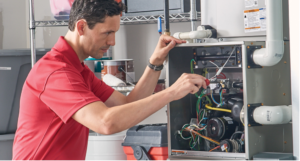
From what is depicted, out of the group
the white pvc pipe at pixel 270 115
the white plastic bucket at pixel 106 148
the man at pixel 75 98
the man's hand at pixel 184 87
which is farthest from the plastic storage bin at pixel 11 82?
the white pvc pipe at pixel 270 115

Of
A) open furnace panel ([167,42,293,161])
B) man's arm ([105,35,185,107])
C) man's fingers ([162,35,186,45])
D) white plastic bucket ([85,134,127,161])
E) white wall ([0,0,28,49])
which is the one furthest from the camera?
white wall ([0,0,28,49])

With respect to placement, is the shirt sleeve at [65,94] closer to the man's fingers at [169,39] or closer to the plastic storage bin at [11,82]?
the man's fingers at [169,39]

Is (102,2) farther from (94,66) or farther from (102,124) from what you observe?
(94,66)

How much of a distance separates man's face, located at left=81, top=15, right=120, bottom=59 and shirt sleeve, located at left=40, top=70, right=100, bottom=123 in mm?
176

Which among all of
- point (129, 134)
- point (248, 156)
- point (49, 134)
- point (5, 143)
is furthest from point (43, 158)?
point (5, 143)

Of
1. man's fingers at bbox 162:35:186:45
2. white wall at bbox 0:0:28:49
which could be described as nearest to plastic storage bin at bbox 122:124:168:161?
man's fingers at bbox 162:35:186:45

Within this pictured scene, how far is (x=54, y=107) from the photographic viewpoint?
1.11 meters

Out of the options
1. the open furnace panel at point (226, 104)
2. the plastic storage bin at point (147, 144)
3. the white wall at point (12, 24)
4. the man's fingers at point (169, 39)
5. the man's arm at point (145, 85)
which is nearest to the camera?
the open furnace panel at point (226, 104)

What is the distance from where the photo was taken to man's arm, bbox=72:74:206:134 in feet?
3.38

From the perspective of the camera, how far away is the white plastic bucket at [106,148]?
5.75 feet

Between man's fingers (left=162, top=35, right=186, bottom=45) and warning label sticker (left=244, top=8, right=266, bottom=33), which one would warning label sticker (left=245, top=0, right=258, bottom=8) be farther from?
man's fingers (left=162, top=35, right=186, bottom=45)

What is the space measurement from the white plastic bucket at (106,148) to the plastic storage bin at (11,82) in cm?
Result: 51

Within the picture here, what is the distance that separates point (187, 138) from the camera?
133 cm

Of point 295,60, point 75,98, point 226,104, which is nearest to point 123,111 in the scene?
point 75,98
